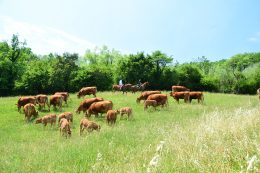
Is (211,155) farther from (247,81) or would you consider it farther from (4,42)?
(4,42)

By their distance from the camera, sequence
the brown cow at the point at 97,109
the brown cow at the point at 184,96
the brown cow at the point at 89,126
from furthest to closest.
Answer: the brown cow at the point at 184,96
the brown cow at the point at 97,109
the brown cow at the point at 89,126

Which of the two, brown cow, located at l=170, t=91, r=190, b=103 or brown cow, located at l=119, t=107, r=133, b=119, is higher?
brown cow, located at l=170, t=91, r=190, b=103

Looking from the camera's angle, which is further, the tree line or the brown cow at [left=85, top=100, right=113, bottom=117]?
the tree line

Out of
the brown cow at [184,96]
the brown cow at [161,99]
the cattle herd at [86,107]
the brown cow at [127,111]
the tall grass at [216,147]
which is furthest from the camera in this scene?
the brown cow at [184,96]

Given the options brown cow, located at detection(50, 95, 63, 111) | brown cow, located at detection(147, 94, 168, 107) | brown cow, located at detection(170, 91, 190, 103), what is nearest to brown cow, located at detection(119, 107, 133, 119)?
brown cow, located at detection(147, 94, 168, 107)

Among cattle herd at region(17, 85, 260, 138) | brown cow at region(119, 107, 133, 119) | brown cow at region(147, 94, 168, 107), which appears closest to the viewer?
cattle herd at region(17, 85, 260, 138)

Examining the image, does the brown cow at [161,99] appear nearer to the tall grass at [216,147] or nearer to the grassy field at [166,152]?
the grassy field at [166,152]

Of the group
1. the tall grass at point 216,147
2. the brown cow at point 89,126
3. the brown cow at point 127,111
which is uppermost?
the tall grass at point 216,147

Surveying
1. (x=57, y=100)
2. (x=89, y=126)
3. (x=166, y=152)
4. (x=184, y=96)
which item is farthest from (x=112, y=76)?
(x=166, y=152)

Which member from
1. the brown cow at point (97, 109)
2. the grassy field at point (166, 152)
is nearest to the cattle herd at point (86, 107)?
the brown cow at point (97, 109)

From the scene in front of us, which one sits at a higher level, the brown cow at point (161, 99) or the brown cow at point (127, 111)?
the brown cow at point (161, 99)

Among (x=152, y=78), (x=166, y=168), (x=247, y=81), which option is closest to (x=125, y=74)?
(x=152, y=78)

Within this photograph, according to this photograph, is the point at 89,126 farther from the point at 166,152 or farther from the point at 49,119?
the point at 166,152

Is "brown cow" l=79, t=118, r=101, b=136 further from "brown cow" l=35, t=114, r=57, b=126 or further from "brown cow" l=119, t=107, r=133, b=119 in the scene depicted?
"brown cow" l=119, t=107, r=133, b=119
